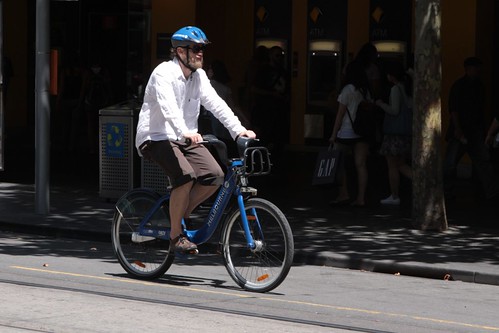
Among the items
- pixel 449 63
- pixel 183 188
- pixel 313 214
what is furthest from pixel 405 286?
pixel 449 63

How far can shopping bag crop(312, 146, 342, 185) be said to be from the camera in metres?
14.0

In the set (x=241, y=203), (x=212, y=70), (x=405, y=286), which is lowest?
(x=405, y=286)

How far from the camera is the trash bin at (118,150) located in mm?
14234

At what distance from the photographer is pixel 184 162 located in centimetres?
891

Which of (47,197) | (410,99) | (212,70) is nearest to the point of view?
(47,197)

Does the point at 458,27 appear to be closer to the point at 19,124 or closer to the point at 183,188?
the point at 183,188

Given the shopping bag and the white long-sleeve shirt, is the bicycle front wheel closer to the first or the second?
the white long-sleeve shirt

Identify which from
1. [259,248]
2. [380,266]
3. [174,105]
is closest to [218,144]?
[174,105]

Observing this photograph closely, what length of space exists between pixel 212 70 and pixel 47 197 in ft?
13.1

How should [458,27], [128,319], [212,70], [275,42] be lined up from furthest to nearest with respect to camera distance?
[275,42]
[458,27]
[212,70]
[128,319]


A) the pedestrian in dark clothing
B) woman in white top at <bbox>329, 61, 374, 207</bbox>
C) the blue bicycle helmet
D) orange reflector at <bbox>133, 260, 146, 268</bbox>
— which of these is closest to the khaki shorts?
the blue bicycle helmet

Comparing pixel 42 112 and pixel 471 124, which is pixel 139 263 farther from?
pixel 471 124

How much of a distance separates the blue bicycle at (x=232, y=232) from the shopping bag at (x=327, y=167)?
479 centimetres

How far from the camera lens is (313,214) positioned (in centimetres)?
1376
